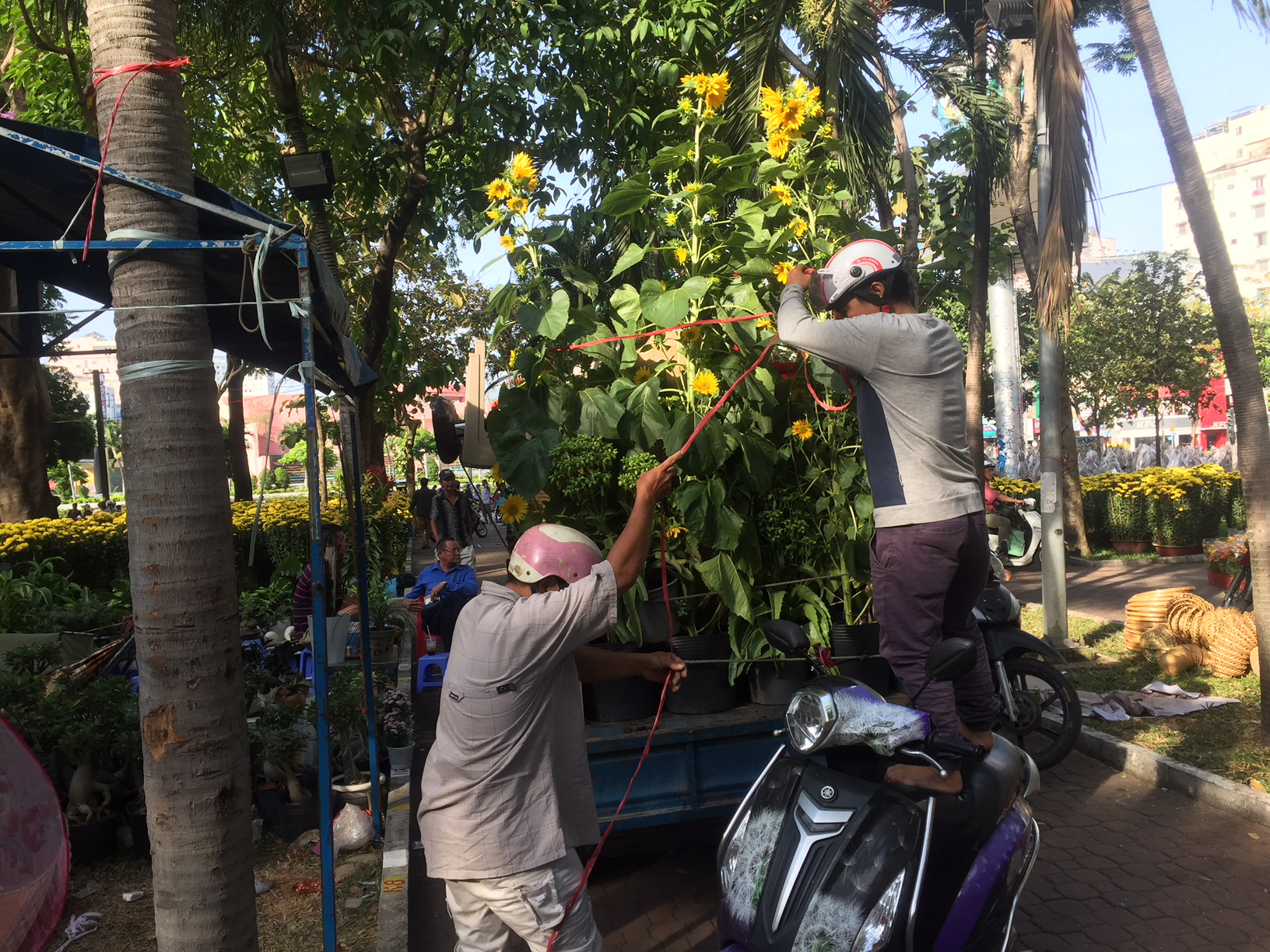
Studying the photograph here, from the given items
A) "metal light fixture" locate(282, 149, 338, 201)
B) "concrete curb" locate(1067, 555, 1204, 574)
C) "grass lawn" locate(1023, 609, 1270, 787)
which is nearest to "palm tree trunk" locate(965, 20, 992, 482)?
"concrete curb" locate(1067, 555, 1204, 574)

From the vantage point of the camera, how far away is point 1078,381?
2906 centimetres

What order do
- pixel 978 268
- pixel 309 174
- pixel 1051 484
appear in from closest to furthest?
pixel 309 174
pixel 1051 484
pixel 978 268

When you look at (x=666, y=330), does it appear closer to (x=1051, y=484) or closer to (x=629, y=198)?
(x=629, y=198)

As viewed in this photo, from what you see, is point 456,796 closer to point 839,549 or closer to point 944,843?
point 944,843

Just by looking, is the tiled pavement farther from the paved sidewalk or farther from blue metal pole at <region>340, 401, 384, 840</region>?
the paved sidewalk

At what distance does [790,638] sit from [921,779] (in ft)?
1.70

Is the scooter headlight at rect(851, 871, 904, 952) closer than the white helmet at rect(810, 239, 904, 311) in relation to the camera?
Yes

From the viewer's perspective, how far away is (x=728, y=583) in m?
4.30

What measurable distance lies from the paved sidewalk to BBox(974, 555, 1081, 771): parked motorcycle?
4.49 meters

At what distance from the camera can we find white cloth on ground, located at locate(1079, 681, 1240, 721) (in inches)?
258

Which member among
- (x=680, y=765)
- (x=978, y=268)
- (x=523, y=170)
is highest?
(x=978, y=268)

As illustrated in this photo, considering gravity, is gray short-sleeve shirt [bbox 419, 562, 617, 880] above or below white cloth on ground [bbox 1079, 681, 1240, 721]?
above

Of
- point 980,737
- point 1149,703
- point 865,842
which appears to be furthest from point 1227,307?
point 865,842

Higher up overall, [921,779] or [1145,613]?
[921,779]
